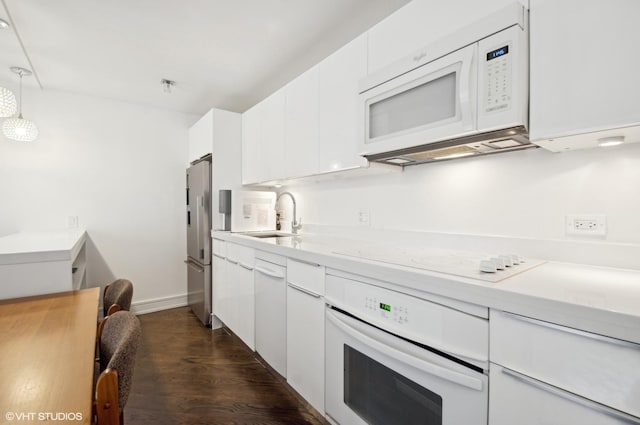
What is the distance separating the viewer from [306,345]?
1.67 meters

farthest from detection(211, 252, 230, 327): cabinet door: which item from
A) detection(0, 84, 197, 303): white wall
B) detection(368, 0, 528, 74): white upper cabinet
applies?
detection(368, 0, 528, 74): white upper cabinet

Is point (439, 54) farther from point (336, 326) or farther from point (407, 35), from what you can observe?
point (336, 326)

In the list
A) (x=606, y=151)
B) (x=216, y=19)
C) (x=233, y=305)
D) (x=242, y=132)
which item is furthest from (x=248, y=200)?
(x=606, y=151)

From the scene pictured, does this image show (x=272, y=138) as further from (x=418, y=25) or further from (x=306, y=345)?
(x=306, y=345)

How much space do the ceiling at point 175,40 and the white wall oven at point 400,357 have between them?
5.22ft

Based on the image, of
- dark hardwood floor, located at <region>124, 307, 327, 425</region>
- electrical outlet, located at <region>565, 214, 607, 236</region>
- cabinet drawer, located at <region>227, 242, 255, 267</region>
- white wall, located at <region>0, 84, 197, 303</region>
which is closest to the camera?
electrical outlet, located at <region>565, 214, 607, 236</region>

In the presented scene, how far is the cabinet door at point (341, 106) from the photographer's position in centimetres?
175

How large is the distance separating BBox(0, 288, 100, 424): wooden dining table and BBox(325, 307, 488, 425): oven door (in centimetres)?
93

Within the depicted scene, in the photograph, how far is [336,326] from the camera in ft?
4.75

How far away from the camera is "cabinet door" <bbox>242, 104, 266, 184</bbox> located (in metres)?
2.77

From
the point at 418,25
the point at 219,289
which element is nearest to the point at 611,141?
the point at 418,25

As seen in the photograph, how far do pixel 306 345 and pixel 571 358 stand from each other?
3.97 feet

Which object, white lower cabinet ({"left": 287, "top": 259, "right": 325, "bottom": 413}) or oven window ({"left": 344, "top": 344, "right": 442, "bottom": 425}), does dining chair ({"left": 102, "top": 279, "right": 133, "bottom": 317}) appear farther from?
oven window ({"left": 344, "top": 344, "right": 442, "bottom": 425})

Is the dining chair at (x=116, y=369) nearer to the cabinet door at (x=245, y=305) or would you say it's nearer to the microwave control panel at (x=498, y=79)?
the cabinet door at (x=245, y=305)
